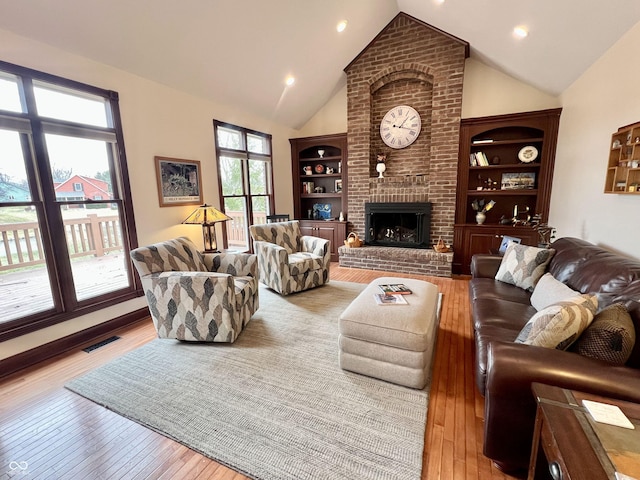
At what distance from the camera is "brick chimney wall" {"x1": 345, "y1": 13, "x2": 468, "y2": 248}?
429cm

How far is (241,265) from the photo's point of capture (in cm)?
298

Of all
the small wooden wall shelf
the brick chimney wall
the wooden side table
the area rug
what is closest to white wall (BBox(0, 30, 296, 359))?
the area rug

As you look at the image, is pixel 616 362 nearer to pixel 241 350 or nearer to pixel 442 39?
pixel 241 350

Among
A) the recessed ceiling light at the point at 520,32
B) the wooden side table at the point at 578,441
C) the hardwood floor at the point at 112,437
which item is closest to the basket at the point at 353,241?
the hardwood floor at the point at 112,437

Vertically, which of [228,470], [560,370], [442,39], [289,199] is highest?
[442,39]

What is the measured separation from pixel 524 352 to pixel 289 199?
4.91m

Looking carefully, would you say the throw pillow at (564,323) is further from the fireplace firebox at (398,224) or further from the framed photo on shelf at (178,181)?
the framed photo on shelf at (178,181)

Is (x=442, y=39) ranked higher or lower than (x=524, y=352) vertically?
higher

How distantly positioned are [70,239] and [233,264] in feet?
4.88

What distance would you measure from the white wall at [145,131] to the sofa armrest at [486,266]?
3418 mm

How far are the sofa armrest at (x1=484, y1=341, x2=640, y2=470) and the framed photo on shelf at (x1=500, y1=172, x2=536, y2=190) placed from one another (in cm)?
382

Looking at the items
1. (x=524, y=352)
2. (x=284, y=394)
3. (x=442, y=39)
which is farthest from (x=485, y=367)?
(x=442, y=39)

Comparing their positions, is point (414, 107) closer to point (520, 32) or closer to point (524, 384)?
point (520, 32)

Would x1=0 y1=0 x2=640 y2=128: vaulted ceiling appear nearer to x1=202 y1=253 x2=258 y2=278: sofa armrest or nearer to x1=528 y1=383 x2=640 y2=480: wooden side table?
x1=202 y1=253 x2=258 y2=278: sofa armrest
